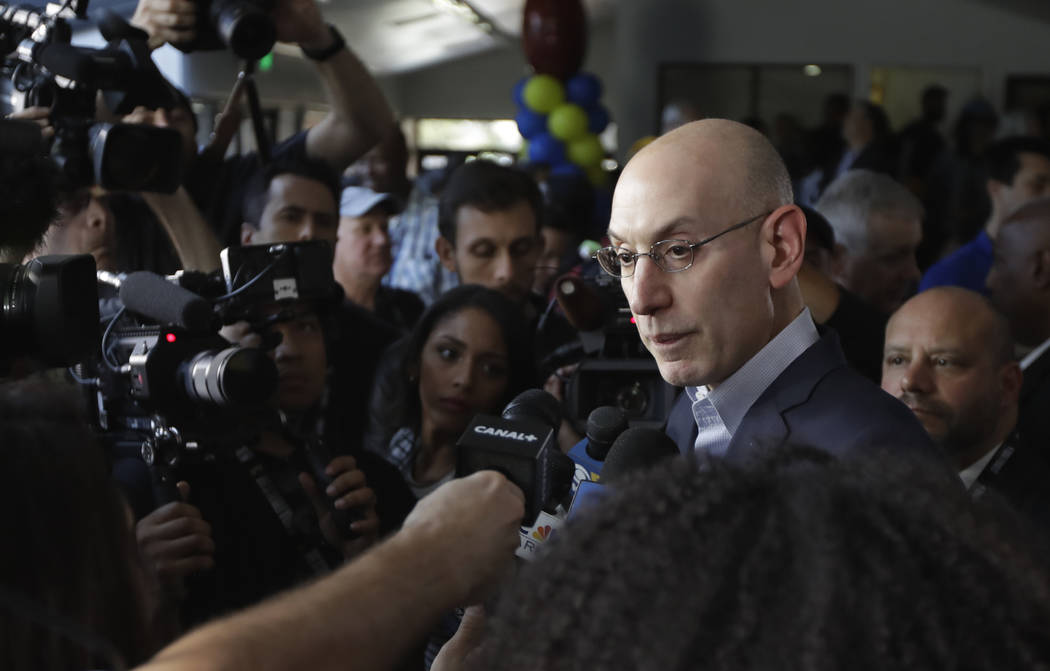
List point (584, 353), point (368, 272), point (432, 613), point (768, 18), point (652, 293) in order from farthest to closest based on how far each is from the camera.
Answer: point (768, 18)
point (368, 272)
point (584, 353)
point (652, 293)
point (432, 613)

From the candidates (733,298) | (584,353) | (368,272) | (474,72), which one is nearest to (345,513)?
(584,353)

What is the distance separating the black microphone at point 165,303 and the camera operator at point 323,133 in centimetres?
84

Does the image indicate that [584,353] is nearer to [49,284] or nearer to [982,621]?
[49,284]

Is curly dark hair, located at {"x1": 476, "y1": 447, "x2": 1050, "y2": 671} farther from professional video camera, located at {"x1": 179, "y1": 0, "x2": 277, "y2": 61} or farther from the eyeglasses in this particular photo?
professional video camera, located at {"x1": 179, "y1": 0, "x2": 277, "y2": 61}

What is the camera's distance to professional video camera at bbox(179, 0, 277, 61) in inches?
67.6

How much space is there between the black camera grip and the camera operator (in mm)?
820

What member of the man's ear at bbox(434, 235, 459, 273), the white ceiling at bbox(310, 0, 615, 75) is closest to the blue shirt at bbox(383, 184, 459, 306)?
the man's ear at bbox(434, 235, 459, 273)

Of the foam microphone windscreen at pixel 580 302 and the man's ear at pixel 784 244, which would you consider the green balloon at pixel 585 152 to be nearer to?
the foam microphone windscreen at pixel 580 302

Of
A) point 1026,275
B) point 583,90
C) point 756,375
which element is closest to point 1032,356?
point 1026,275

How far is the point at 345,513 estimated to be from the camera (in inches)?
65.4

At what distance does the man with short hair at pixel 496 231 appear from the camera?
8.59 feet

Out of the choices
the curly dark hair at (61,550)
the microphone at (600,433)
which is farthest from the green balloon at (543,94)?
the curly dark hair at (61,550)

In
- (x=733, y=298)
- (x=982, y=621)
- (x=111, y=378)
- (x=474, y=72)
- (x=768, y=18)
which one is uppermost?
(x=982, y=621)

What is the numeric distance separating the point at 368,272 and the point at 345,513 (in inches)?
60.4
